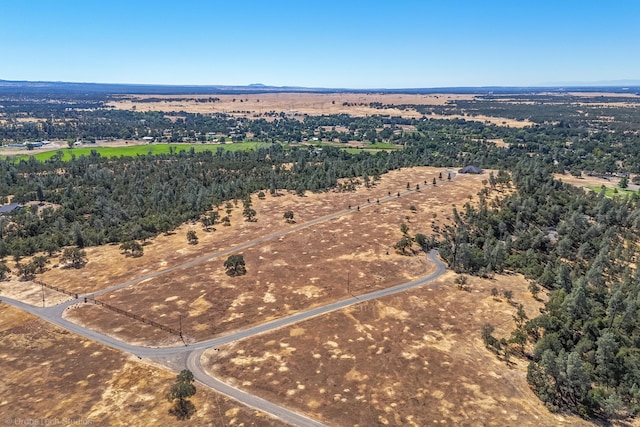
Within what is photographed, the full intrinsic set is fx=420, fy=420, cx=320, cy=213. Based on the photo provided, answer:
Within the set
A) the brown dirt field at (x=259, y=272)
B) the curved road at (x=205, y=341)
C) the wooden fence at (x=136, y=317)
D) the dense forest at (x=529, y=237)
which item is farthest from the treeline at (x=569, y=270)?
the wooden fence at (x=136, y=317)

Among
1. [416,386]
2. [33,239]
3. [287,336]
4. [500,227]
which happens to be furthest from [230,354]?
[500,227]

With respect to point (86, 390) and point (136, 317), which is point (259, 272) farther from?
point (86, 390)

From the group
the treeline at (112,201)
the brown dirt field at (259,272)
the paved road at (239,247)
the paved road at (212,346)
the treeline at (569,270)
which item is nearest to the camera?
the paved road at (212,346)

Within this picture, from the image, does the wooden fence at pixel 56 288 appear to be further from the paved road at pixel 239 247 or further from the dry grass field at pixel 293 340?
the paved road at pixel 239 247

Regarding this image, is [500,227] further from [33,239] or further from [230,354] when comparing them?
[33,239]

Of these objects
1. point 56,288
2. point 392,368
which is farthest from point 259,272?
point 392,368

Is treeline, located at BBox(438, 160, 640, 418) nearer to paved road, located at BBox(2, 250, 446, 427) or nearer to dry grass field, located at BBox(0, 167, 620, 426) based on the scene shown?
dry grass field, located at BBox(0, 167, 620, 426)
